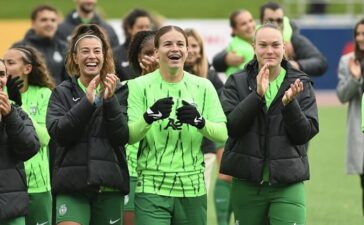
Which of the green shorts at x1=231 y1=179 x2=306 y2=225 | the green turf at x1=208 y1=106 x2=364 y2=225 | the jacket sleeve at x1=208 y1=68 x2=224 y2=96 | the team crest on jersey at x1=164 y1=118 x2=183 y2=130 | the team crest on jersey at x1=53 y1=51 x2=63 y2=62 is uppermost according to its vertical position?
the team crest on jersey at x1=164 y1=118 x2=183 y2=130

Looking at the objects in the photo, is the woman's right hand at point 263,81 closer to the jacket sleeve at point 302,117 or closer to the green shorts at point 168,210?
the jacket sleeve at point 302,117

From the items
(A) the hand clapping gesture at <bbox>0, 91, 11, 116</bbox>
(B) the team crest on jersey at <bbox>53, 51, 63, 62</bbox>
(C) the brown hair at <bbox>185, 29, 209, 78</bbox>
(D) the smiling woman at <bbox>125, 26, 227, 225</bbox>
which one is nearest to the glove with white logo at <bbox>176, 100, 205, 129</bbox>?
(D) the smiling woman at <bbox>125, 26, 227, 225</bbox>

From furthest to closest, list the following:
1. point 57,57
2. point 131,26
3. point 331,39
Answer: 1. point 331,39
2. point 57,57
3. point 131,26

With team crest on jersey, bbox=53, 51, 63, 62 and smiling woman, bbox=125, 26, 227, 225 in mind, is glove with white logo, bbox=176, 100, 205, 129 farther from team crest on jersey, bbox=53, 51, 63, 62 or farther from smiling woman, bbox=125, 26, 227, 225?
team crest on jersey, bbox=53, 51, 63, 62

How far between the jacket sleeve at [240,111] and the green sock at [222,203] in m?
3.43

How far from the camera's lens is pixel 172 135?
8.13m

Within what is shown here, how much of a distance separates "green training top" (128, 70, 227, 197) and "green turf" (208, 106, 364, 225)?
4.75 meters

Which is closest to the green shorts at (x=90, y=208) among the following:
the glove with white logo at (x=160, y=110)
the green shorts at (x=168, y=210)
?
the green shorts at (x=168, y=210)

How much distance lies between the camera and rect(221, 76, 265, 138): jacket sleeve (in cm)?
838

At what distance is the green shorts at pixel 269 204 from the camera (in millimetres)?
8508

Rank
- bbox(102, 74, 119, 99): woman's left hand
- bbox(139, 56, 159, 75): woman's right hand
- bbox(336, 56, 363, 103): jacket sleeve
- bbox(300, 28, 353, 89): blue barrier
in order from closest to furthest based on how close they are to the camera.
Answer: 1. bbox(102, 74, 119, 99): woman's left hand
2. bbox(139, 56, 159, 75): woman's right hand
3. bbox(336, 56, 363, 103): jacket sleeve
4. bbox(300, 28, 353, 89): blue barrier

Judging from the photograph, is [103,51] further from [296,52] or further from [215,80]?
[296,52]

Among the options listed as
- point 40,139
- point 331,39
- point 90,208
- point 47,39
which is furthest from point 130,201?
point 331,39

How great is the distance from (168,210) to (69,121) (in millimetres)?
994
